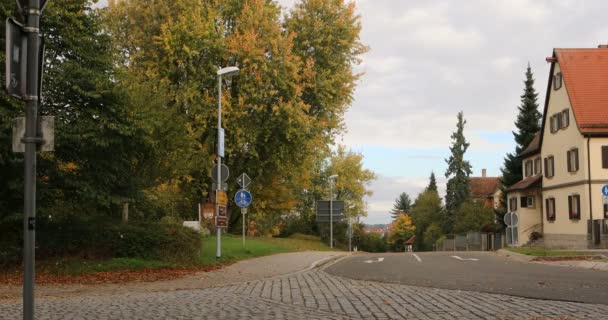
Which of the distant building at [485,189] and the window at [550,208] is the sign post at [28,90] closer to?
the window at [550,208]

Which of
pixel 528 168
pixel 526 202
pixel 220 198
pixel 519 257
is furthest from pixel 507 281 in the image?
pixel 528 168

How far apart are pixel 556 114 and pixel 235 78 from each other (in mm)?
24457

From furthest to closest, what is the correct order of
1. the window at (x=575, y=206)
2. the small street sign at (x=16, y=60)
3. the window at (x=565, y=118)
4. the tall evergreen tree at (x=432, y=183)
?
the tall evergreen tree at (x=432, y=183), the window at (x=565, y=118), the window at (x=575, y=206), the small street sign at (x=16, y=60)

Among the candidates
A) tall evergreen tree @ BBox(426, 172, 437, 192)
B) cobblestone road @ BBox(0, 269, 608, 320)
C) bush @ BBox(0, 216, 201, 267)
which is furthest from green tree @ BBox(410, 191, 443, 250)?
cobblestone road @ BBox(0, 269, 608, 320)

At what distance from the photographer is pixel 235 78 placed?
3175 cm

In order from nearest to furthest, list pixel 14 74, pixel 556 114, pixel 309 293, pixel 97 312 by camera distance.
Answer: pixel 14 74, pixel 97 312, pixel 309 293, pixel 556 114

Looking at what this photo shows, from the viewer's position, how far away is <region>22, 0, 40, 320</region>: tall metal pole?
19.7 ft

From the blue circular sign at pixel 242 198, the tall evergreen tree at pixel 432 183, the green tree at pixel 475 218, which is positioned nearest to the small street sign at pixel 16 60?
the blue circular sign at pixel 242 198

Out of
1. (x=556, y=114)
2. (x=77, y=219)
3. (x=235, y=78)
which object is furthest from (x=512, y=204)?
(x=77, y=219)

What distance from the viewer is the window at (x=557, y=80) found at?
43484 millimetres

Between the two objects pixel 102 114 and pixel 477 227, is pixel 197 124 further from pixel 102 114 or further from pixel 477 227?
pixel 477 227

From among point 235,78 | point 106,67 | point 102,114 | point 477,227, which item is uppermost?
point 235,78

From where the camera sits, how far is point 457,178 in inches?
3265

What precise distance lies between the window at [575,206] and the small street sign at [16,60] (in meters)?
39.9
